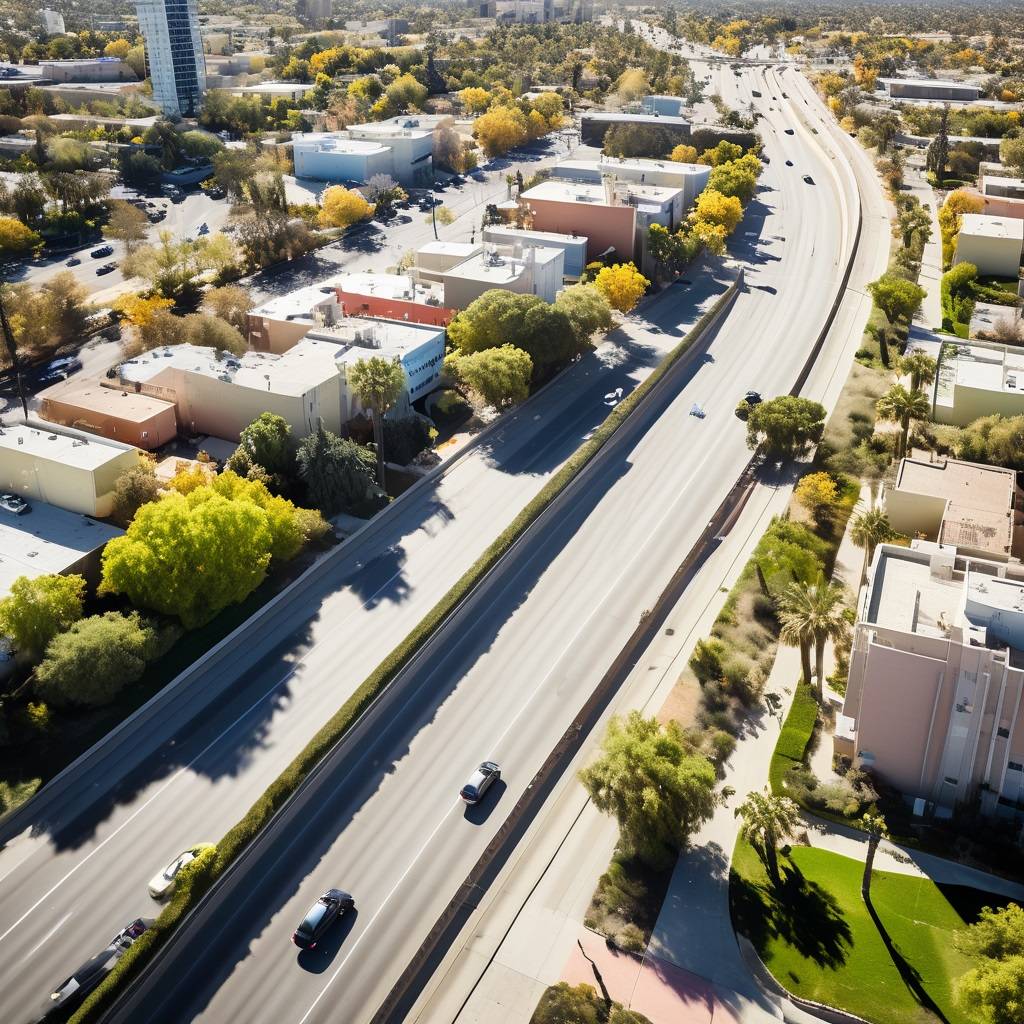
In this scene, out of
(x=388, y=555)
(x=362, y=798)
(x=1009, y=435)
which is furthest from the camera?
(x=1009, y=435)

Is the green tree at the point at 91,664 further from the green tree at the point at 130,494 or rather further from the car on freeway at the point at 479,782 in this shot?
the car on freeway at the point at 479,782

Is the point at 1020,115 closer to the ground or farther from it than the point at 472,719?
farther from it

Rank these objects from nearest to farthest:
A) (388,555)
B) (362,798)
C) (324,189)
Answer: (362,798) → (388,555) → (324,189)

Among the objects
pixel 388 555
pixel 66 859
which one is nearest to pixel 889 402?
pixel 388 555

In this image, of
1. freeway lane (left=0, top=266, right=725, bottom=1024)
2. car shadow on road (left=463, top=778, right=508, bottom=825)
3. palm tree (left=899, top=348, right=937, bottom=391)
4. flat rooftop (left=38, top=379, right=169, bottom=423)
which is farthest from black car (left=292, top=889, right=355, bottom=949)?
palm tree (left=899, top=348, right=937, bottom=391)

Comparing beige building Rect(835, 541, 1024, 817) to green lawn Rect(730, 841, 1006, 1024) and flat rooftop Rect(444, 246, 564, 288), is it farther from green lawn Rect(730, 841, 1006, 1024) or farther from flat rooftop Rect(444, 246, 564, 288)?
flat rooftop Rect(444, 246, 564, 288)

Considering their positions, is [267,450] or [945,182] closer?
[267,450]

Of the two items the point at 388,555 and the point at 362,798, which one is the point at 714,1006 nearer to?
the point at 362,798

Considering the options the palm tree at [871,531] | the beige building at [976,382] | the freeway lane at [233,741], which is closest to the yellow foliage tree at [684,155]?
the beige building at [976,382]
